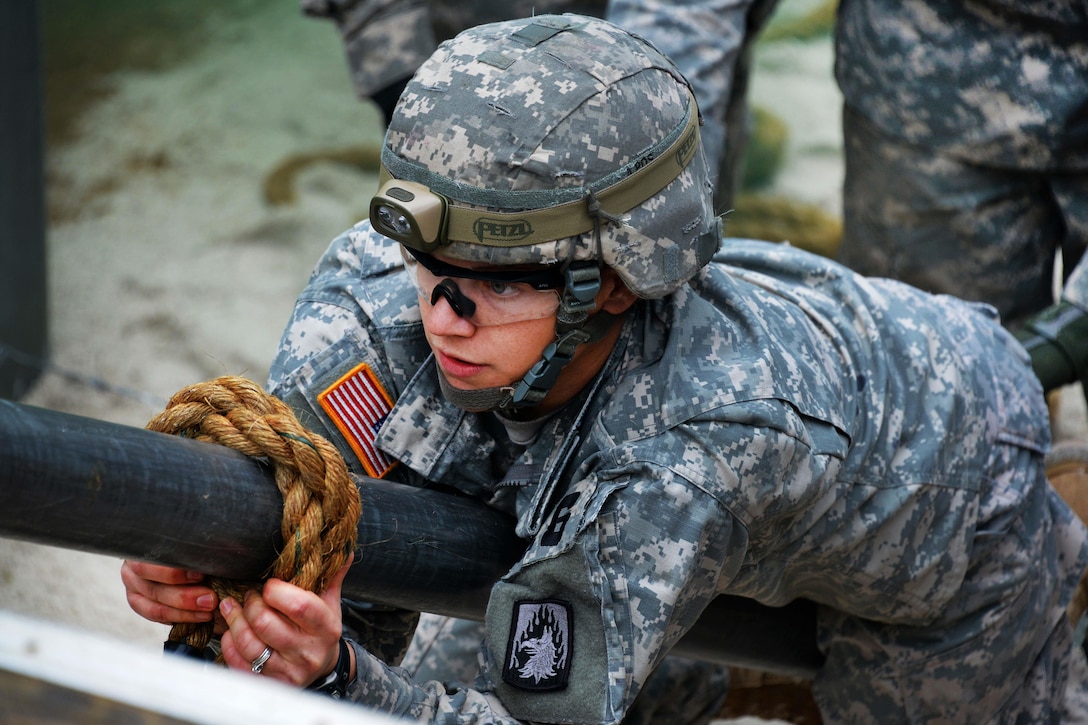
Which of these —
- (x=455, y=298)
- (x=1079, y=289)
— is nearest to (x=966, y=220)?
(x=1079, y=289)

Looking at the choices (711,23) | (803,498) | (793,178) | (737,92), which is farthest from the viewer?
(793,178)

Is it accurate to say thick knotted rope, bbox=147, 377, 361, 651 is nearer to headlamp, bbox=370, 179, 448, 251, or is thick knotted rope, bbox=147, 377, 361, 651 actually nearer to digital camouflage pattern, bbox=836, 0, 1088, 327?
headlamp, bbox=370, 179, 448, 251

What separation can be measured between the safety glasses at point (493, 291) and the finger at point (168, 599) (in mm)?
541

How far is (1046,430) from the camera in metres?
2.63

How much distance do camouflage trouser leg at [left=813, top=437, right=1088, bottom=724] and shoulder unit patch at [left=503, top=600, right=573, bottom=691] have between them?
3.12 feet

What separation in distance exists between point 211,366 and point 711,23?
252 cm

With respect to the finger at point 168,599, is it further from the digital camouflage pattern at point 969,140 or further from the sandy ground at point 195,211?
the digital camouflage pattern at point 969,140

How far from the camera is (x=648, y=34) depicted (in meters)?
3.61

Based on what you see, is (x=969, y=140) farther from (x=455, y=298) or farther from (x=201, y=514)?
(x=201, y=514)

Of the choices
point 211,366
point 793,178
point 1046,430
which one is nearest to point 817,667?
point 1046,430

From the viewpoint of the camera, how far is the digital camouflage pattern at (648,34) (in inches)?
142

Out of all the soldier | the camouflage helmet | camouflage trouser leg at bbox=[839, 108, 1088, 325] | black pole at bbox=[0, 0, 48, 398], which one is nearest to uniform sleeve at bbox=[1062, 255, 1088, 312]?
camouflage trouser leg at bbox=[839, 108, 1088, 325]

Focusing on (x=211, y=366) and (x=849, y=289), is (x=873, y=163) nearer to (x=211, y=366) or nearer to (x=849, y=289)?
(x=849, y=289)

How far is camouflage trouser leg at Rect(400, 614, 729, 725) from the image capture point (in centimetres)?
290
